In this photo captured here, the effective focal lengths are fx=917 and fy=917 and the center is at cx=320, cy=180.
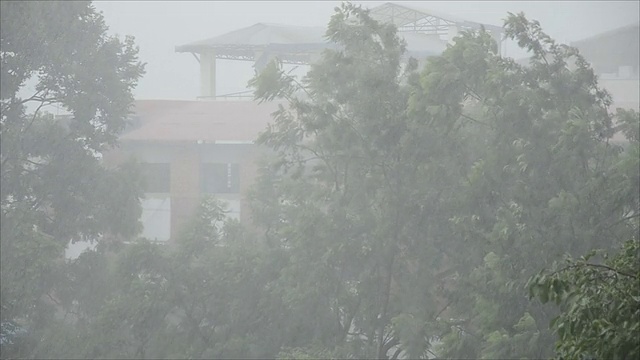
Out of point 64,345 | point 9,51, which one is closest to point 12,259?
point 64,345

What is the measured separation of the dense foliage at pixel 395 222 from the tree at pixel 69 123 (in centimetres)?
126

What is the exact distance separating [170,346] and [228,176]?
357 inches

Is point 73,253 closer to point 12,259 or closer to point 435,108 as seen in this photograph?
point 12,259

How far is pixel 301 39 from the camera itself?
971 inches

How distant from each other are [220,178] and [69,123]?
598cm

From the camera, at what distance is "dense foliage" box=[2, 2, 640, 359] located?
10469 millimetres

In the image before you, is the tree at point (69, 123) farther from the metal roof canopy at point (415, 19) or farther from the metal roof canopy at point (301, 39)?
the metal roof canopy at point (415, 19)

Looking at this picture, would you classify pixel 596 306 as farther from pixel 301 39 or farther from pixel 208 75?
pixel 208 75

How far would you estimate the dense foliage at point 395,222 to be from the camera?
10.5 metres

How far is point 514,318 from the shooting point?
33.8 feet

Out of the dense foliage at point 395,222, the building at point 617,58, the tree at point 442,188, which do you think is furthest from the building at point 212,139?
the tree at point 442,188

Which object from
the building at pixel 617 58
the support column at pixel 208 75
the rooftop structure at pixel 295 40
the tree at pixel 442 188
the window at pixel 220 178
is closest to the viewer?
the tree at pixel 442 188

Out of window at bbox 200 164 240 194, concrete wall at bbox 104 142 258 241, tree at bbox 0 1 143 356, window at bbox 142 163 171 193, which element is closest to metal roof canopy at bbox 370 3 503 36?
concrete wall at bbox 104 142 258 241

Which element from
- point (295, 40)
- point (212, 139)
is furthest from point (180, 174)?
point (295, 40)
